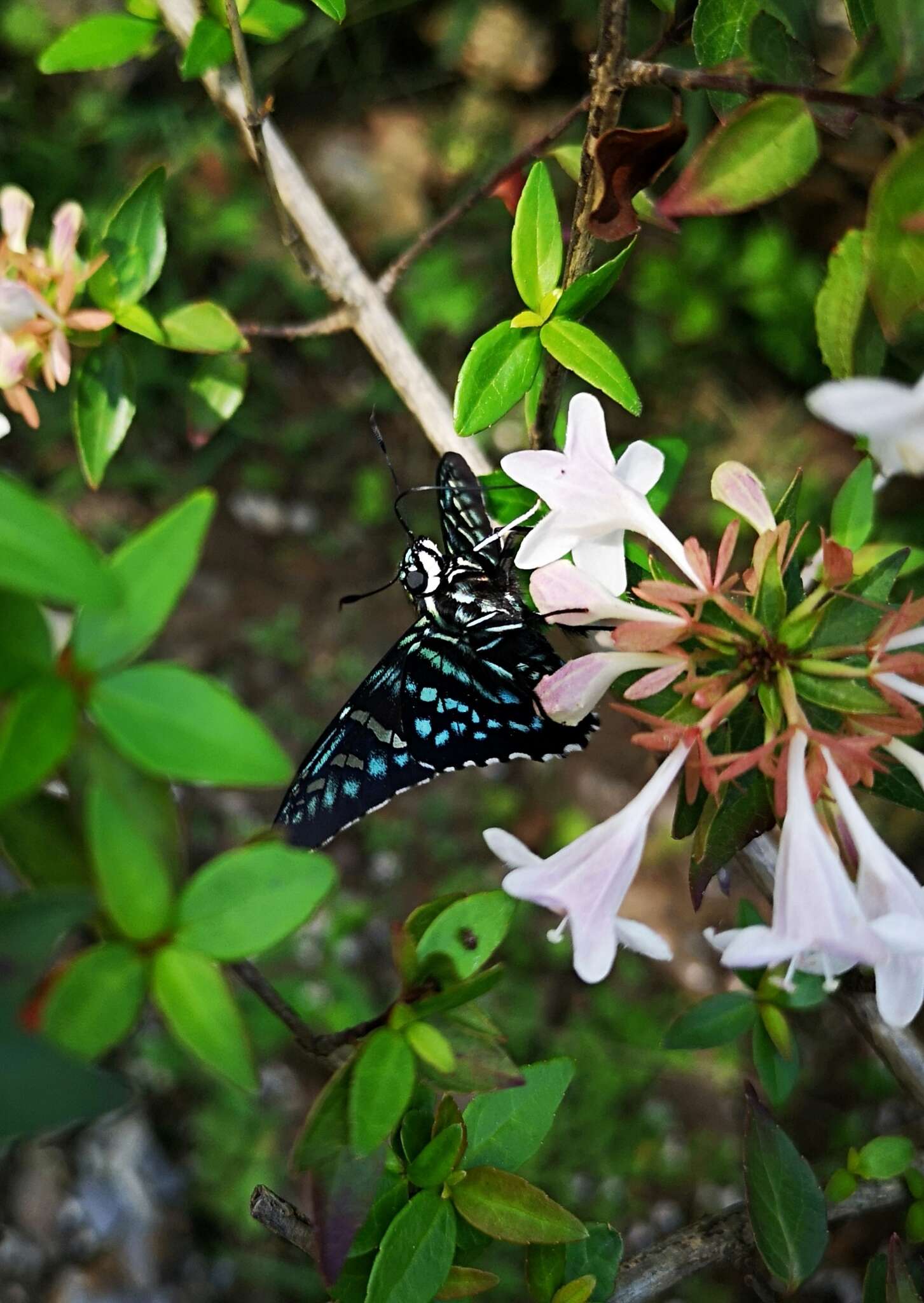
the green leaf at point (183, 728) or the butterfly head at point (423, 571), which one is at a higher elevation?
the green leaf at point (183, 728)

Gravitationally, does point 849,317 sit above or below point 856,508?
above

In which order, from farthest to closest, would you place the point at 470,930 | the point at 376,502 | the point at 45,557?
the point at 376,502, the point at 470,930, the point at 45,557

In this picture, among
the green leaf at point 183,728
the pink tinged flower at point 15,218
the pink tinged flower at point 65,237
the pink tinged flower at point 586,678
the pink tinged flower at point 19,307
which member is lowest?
the pink tinged flower at point 586,678

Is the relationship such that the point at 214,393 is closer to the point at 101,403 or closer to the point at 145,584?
the point at 101,403

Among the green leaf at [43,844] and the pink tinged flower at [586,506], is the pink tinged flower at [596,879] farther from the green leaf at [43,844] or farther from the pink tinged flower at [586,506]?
the green leaf at [43,844]

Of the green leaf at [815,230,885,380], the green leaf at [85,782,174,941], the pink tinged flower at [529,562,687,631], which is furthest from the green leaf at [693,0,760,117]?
the green leaf at [85,782,174,941]

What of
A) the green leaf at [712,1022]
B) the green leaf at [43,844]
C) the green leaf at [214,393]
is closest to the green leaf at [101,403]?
the green leaf at [214,393]

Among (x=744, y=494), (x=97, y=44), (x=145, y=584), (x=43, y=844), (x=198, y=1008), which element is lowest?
(x=744, y=494)

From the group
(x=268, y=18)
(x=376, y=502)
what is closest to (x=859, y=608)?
(x=268, y=18)
